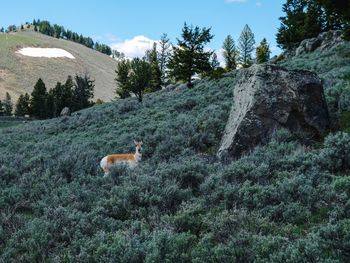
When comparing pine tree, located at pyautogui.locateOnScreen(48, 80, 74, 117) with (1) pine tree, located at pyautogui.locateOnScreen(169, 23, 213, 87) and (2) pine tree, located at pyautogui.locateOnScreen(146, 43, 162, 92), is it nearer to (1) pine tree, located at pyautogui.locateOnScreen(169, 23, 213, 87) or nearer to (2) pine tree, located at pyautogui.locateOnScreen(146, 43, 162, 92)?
(2) pine tree, located at pyautogui.locateOnScreen(146, 43, 162, 92)

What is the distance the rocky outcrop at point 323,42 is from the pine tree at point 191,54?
10168mm

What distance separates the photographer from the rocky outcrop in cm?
3444

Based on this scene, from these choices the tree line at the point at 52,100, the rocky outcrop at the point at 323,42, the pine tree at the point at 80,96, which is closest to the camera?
the rocky outcrop at the point at 323,42

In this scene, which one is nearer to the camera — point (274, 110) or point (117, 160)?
point (274, 110)

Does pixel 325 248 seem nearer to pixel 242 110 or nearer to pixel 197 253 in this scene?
pixel 197 253

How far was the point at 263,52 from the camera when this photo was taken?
7381 centimetres

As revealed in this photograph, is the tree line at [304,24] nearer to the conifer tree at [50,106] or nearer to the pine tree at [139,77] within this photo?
the pine tree at [139,77]

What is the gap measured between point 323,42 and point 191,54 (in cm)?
1373

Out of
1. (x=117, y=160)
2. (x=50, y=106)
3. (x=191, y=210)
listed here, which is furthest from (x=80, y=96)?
(x=191, y=210)

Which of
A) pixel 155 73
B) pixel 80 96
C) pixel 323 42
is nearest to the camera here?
pixel 323 42

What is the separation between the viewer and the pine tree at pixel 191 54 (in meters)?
43.5

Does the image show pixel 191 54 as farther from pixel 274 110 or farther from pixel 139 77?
pixel 274 110

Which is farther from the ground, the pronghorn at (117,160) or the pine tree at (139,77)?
the pine tree at (139,77)

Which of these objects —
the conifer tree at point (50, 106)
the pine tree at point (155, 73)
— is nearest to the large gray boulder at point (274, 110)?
the pine tree at point (155, 73)
